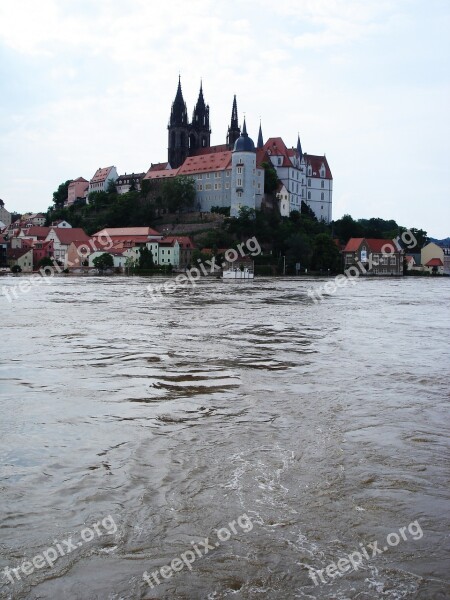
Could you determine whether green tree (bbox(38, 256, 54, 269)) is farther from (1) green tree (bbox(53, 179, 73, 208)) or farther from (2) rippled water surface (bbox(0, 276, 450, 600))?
(2) rippled water surface (bbox(0, 276, 450, 600))

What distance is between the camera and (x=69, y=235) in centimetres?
13012

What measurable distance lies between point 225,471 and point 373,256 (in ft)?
419

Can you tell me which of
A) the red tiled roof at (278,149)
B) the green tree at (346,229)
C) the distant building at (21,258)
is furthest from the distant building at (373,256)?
the distant building at (21,258)

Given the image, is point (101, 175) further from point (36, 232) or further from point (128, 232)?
point (128, 232)

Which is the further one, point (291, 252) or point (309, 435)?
point (291, 252)

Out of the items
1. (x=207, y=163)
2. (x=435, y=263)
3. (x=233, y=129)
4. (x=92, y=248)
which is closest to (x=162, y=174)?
(x=207, y=163)

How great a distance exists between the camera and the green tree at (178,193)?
132 m

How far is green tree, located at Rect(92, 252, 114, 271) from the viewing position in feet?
373

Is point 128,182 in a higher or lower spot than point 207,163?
lower

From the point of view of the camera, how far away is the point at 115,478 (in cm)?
809

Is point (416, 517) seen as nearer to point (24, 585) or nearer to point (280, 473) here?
point (280, 473)

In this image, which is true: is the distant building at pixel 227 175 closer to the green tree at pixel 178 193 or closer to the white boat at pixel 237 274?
the green tree at pixel 178 193

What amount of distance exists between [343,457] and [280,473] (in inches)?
47.8

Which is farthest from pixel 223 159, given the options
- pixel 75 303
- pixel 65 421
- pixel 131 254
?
pixel 65 421
